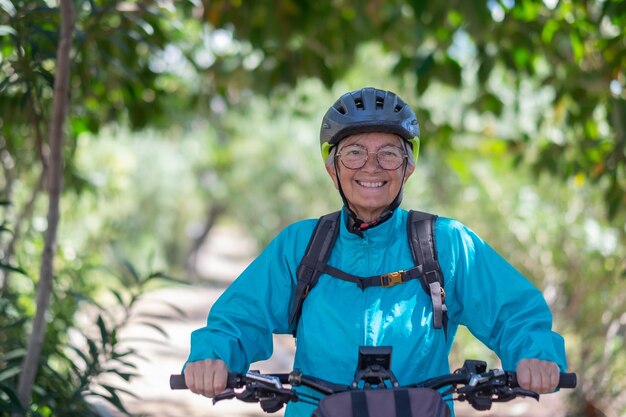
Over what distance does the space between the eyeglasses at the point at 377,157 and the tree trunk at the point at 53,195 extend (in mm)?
1732

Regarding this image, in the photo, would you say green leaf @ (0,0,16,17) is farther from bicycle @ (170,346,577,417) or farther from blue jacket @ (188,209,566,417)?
bicycle @ (170,346,577,417)

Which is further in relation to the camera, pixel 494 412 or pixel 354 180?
pixel 494 412

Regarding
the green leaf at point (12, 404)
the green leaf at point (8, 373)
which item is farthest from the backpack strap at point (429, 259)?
the green leaf at point (8, 373)

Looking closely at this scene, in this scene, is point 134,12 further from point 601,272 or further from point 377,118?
point 601,272

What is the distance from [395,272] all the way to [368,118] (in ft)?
1.56

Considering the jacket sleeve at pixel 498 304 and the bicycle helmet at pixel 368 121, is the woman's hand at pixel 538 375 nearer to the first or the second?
the jacket sleeve at pixel 498 304

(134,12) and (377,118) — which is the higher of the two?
(134,12)

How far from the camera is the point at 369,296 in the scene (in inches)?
108

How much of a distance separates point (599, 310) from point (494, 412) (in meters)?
1.36

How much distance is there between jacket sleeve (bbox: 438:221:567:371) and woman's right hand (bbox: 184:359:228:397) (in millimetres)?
747

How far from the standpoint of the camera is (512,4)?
5746mm

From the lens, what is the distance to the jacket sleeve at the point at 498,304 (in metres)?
2.63

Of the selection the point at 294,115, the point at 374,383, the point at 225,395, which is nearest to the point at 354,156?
the point at 374,383

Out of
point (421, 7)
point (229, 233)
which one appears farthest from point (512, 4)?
point (229, 233)
